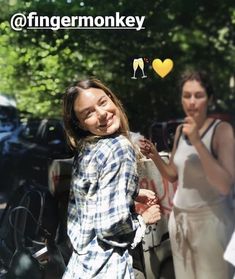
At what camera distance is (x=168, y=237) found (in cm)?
296

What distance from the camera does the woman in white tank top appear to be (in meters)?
2.80

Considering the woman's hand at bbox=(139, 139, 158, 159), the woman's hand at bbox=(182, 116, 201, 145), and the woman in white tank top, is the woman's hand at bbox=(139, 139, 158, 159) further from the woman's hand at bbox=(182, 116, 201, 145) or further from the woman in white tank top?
the woman's hand at bbox=(182, 116, 201, 145)

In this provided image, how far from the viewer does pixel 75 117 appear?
2633mm

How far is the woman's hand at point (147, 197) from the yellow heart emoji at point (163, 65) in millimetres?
590

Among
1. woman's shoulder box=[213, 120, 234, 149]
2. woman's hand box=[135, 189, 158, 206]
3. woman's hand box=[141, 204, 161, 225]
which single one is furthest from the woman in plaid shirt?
woman's shoulder box=[213, 120, 234, 149]

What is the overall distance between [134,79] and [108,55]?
0.59 ft

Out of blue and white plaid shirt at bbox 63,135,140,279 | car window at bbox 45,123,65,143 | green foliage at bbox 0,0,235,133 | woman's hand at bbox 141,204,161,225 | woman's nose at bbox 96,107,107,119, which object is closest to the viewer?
blue and white plaid shirt at bbox 63,135,140,279

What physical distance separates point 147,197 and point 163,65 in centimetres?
65

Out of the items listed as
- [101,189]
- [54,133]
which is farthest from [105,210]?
[54,133]

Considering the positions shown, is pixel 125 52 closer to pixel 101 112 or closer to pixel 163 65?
pixel 163 65

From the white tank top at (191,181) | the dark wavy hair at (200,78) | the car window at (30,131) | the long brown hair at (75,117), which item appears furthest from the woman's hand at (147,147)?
the car window at (30,131)

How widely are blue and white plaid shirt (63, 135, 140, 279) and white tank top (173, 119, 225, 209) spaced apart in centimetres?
41

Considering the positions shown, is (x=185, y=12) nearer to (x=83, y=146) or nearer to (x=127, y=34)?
(x=127, y=34)

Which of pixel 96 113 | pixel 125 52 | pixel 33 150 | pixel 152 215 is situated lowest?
pixel 152 215
